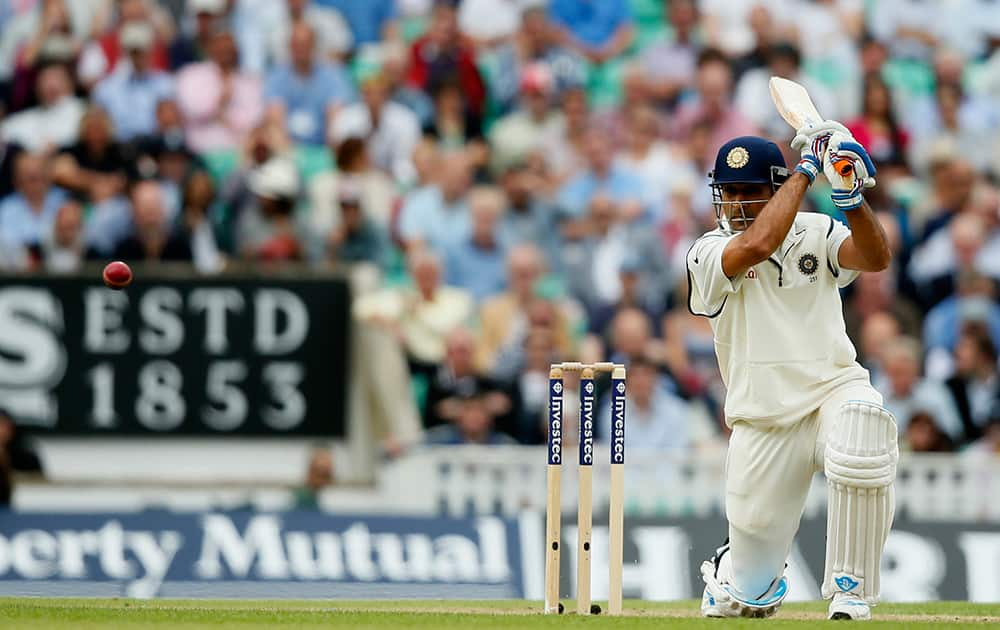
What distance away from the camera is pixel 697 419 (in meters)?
12.4

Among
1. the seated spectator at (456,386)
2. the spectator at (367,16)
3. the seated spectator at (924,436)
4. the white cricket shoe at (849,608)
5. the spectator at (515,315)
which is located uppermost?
the spectator at (367,16)

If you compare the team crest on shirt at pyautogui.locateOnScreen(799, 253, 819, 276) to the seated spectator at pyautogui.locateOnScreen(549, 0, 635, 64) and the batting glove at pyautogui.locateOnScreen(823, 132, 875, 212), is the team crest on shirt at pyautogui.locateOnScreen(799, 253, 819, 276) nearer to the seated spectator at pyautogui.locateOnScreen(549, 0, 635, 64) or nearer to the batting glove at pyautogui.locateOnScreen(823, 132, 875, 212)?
the batting glove at pyautogui.locateOnScreen(823, 132, 875, 212)

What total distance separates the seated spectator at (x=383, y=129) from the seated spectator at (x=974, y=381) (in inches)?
152

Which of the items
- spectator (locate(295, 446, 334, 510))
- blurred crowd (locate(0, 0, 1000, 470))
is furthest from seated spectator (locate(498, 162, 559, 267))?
spectator (locate(295, 446, 334, 510))

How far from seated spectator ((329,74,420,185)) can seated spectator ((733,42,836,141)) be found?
2378 mm

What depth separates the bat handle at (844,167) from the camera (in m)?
7.12

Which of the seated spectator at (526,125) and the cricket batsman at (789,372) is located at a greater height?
the seated spectator at (526,125)

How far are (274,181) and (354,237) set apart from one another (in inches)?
23.9

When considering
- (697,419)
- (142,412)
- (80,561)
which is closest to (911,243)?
(697,419)

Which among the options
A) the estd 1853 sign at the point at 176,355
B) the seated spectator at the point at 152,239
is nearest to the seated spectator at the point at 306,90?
the seated spectator at the point at 152,239

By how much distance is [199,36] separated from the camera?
15094 mm

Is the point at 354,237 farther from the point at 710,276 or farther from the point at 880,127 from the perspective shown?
the point at 710,276

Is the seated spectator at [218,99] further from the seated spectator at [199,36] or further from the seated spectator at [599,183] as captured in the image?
the seated spectator at [599,183]

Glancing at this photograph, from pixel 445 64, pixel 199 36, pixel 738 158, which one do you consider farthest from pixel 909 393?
pixel 199 36
